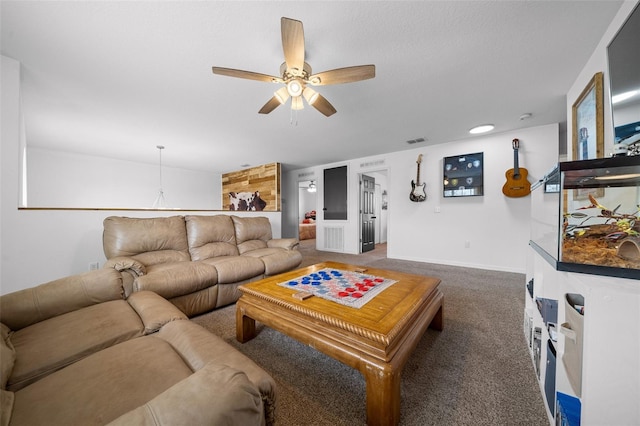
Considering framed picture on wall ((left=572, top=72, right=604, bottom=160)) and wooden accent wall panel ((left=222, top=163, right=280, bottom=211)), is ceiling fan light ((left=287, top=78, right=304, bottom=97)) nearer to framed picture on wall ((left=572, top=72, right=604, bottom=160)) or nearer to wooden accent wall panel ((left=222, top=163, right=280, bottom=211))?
framed picture on wall ((left=572, top=72, right=604, bottom=160))

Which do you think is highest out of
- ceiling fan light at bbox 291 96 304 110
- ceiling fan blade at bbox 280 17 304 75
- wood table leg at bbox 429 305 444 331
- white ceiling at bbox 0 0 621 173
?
white ceiling at bbox 0 0 621 173

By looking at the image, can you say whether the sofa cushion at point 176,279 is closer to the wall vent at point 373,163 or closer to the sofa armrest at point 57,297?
the sofa armrest at point 57,297

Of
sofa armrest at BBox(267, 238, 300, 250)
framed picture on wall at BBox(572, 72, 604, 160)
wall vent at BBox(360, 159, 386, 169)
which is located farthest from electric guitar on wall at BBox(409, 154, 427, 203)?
sofa armrest at BBox(267, 238, 300, 250)

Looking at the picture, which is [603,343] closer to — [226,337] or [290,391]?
[290,391]

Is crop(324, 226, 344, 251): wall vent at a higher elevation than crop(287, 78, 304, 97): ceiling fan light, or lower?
lower

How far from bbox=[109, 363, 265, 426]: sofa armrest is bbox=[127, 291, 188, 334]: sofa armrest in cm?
73

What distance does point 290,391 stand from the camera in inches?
47.2

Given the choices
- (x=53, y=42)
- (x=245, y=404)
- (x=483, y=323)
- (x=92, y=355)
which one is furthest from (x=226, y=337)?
(x=53, y=42)

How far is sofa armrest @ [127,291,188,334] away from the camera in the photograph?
1.08 metres

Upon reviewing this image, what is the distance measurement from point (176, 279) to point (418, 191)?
Answer: 4.12 meters

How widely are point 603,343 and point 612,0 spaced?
6.60ft

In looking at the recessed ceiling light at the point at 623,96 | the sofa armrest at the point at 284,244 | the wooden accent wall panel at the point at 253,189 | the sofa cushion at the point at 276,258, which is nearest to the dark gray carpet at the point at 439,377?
the sofa cushion at the point at 276,258

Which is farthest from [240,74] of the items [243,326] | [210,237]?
[210,237]

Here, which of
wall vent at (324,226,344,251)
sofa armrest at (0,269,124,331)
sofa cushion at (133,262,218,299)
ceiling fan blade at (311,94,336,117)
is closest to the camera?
sofa armrest at (0,269,124,331)
